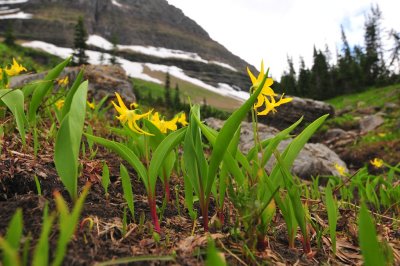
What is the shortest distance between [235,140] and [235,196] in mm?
360

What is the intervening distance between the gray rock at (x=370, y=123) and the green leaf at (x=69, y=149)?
48.3 ft

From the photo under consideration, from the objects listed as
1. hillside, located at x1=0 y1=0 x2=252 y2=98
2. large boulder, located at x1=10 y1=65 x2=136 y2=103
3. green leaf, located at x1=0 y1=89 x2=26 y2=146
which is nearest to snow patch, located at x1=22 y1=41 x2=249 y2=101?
hillside, located at x1=0 y1=0 x2=252 y2=98

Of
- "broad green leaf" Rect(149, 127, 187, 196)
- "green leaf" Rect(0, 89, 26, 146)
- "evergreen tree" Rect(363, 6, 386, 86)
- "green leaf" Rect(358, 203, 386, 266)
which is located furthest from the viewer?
"evergreen tree" Rect(363, 6, 386, 86)

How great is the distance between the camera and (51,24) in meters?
79.9

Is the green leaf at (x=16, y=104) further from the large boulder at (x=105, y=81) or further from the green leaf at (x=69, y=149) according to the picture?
the large boulder at (x=105, y=81)

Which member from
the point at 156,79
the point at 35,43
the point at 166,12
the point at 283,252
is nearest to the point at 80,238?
the point at 283,252

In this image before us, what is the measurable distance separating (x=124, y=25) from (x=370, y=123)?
304ft

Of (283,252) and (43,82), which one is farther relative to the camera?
(43,82)

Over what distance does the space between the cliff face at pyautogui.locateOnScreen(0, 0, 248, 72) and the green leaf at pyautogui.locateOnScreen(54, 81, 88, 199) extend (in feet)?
258

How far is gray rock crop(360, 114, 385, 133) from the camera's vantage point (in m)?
14.2

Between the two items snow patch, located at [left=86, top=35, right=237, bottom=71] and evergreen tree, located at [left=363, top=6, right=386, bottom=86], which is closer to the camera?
evergreen tree, located at [left=363, top=6, right=386, bottom=86]

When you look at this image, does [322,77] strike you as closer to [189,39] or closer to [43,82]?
[43,82]

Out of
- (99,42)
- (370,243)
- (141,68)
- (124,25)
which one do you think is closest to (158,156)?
(370,243)

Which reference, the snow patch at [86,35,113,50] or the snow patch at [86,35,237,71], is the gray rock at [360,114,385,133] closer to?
the snow patch at [86,35,113,50]
